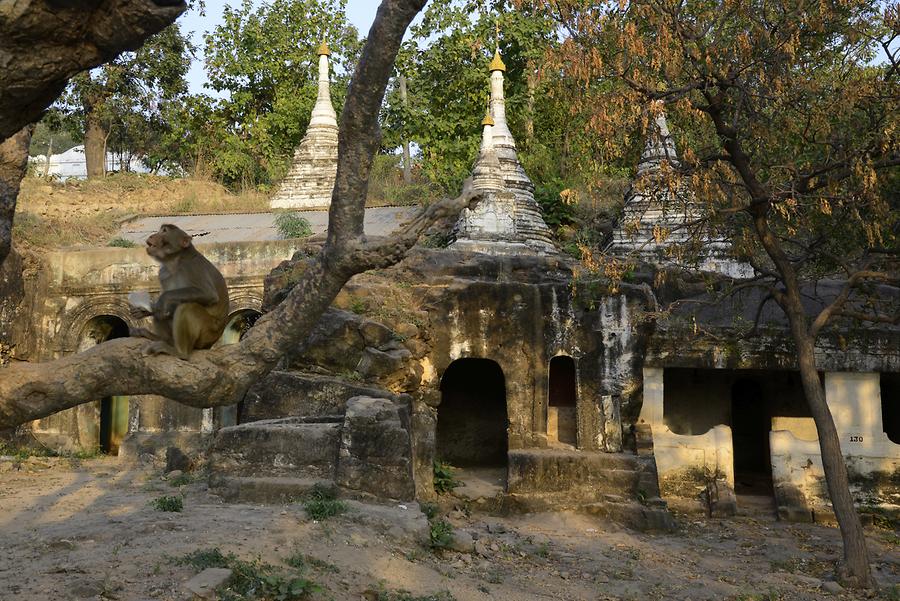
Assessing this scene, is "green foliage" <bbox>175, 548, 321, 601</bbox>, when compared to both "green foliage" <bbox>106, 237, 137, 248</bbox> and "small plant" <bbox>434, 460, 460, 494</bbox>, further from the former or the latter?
"green foliage" <bbox>106, 237, 137, 248</bbox>

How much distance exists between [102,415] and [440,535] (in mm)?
11212

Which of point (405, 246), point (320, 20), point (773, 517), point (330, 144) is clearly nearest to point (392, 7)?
point (405, 246)

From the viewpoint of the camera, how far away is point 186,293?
18.7ft

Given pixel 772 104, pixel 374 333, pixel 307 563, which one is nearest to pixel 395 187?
pixel 374 333

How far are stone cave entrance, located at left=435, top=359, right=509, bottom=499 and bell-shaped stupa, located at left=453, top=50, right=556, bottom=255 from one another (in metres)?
2.35

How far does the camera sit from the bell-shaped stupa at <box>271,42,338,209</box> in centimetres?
2327

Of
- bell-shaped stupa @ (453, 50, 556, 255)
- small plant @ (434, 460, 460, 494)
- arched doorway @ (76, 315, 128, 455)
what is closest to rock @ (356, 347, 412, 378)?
small plant @ (434, 460, 460, 494)

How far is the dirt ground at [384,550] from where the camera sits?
22.3 feet

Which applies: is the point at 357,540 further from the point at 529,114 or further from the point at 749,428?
the point at 529,114

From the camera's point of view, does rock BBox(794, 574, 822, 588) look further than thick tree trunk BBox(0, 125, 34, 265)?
Yes

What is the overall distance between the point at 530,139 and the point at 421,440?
50.7ft

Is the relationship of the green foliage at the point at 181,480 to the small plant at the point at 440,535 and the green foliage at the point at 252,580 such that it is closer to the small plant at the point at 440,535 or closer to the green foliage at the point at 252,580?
the small plant at the point at 440,535

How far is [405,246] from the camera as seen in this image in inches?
181

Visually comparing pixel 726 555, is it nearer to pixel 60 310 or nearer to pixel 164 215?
pixel 60 310
